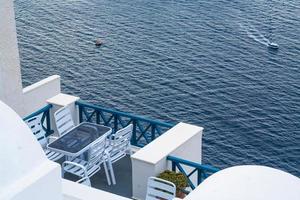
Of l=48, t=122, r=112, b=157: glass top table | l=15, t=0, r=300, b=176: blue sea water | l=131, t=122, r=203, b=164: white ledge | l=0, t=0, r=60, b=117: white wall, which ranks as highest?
l=0, t=0, r=60, b=117: white wall

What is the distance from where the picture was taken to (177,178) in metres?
9.43

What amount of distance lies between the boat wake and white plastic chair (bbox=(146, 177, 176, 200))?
41.8m

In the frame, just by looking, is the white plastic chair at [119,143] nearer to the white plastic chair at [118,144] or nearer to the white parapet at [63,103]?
the white plastic chair at [118,144]

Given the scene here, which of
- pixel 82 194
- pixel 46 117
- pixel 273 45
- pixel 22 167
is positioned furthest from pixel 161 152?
pixel 273 45

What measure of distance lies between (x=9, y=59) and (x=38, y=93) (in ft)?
5.47

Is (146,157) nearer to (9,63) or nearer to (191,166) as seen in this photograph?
(191,166)

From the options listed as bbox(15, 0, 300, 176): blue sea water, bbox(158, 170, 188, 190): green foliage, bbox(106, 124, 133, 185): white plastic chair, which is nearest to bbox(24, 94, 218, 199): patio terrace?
bbox(158, 170, 188, 190): green foliage

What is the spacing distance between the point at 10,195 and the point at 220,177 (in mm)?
2196

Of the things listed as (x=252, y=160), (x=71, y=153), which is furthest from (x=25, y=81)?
(x=71, y=153)

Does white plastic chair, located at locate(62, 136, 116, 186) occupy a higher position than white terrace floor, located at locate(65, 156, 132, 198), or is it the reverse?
white plastic chair, located at locate(62, 136, 116, 186)

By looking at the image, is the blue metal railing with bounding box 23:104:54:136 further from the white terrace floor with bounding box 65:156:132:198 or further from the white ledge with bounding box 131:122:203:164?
the white ledge with bounding box 131:122:203:164

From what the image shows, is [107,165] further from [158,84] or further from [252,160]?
[158,84]

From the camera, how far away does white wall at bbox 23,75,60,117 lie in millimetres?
11984

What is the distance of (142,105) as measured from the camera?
135 ft
